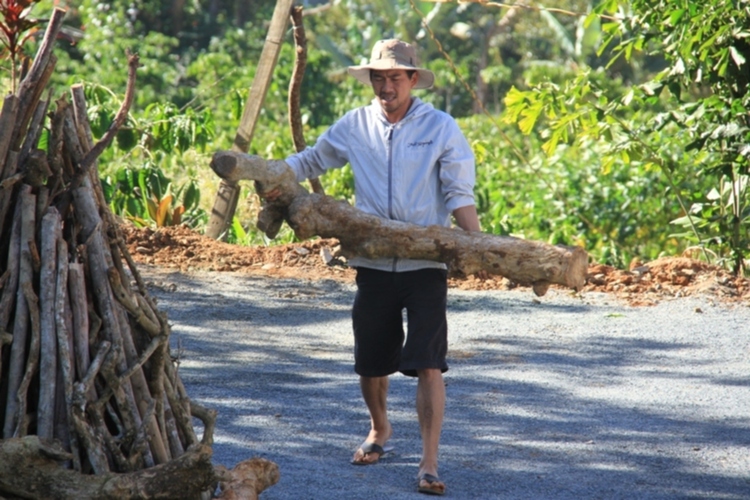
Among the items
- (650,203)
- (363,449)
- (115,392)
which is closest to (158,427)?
(115,392)

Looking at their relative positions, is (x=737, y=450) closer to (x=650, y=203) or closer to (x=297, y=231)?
(x=297, y=231)

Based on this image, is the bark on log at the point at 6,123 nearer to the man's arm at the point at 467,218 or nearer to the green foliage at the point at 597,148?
the man's arm at the point at 467,218

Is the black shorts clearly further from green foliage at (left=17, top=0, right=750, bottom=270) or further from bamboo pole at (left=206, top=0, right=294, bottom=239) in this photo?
bamboo pole at (left=206, top=0, right=294, bottom=239)

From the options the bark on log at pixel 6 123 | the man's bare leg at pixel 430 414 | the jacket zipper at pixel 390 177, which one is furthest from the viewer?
the jacket zipper at pixel 390 177

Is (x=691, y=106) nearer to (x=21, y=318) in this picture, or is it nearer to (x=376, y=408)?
(x=376, y=408)

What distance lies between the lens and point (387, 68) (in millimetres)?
4223

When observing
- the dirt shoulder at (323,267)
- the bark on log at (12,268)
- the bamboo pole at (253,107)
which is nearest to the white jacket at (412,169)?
the bark on log at (12,268)

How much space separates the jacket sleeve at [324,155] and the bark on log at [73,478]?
1579 millimetres

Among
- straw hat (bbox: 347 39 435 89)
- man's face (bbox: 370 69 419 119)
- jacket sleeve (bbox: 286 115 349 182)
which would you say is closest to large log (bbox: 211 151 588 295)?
jacket sleeve (bbox: 286 115 349 182)

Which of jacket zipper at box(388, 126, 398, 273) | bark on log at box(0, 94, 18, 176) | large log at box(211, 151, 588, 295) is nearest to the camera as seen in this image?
bark on log at box(0, 94, 18, 176)

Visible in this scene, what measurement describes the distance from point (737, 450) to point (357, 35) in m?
29.2

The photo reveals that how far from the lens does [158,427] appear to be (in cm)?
347

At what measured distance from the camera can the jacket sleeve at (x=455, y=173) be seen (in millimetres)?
4219

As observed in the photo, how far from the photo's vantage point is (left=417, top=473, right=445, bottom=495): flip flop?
4121 millimetres
